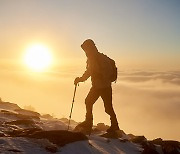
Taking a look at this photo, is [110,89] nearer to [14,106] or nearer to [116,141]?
[116,141]

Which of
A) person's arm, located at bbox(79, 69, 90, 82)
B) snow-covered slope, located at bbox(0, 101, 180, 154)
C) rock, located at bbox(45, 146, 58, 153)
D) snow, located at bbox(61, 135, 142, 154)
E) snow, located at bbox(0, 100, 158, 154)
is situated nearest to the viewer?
snow, located at bbox(0, 100, 158, 154)

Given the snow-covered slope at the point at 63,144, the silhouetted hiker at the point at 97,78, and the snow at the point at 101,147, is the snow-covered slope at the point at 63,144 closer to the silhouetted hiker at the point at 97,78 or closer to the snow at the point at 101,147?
the snow at the point at 101,147

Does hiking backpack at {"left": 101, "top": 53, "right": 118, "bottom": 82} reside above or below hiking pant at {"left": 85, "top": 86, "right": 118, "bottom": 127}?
above

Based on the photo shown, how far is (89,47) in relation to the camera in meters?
15.0

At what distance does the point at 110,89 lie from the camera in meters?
15.1

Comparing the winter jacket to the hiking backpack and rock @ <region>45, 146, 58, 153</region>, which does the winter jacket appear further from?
rock @ <region>45, 146, 58, 153</region>

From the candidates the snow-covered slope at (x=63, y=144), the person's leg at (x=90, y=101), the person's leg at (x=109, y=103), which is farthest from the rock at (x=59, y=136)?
the person's leg at (x=109, y=103)

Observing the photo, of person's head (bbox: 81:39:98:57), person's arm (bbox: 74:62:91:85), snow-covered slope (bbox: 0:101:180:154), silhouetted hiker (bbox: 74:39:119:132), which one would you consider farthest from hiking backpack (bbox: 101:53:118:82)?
snow-covered slope (bbox: 0:101:180:154)

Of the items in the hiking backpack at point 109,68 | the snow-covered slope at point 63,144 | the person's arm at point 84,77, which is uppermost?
the hiking backpack at point 109,68

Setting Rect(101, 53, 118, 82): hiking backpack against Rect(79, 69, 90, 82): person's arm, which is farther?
Rect(79, 69, 90, 82): person's arm

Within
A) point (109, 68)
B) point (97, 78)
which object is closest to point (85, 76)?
point (97, 78)

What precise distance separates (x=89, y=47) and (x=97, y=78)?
1.41 m

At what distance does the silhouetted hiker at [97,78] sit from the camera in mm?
14953

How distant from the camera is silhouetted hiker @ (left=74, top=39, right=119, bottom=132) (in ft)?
49.1
